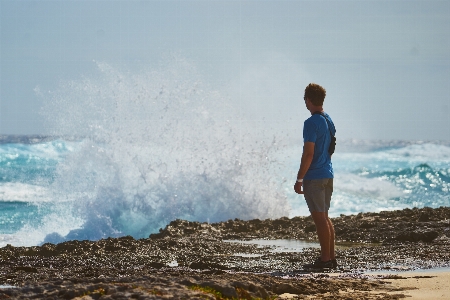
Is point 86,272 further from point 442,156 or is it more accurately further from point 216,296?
point 442,156

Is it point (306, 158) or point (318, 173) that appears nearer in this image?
point (306, 158)

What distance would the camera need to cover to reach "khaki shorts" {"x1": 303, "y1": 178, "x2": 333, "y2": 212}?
25.0 ft

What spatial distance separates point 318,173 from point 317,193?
0.72 ft

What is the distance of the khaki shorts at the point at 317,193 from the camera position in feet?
25.0

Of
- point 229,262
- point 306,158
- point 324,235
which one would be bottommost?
point 229,262

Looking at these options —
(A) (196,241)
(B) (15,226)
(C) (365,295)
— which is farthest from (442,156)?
(C) (365,295)

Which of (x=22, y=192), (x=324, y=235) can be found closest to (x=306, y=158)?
(x=324, y=235)

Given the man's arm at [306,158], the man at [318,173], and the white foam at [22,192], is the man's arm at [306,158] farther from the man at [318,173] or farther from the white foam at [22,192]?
the white foam at [22,192]

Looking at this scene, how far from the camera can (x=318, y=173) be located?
768 cm

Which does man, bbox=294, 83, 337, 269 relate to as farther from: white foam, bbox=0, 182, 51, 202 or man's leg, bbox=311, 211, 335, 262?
white foam, bbox=0, 182, 51, 202

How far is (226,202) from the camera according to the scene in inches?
625

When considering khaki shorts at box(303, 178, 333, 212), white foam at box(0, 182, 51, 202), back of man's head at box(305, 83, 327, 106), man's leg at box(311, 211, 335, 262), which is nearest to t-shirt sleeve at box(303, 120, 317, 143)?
back of man's head at box(305, 83, 327, 106)

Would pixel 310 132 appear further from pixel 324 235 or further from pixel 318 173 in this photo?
pixel 324 235

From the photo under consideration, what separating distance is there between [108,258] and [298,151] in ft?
120
